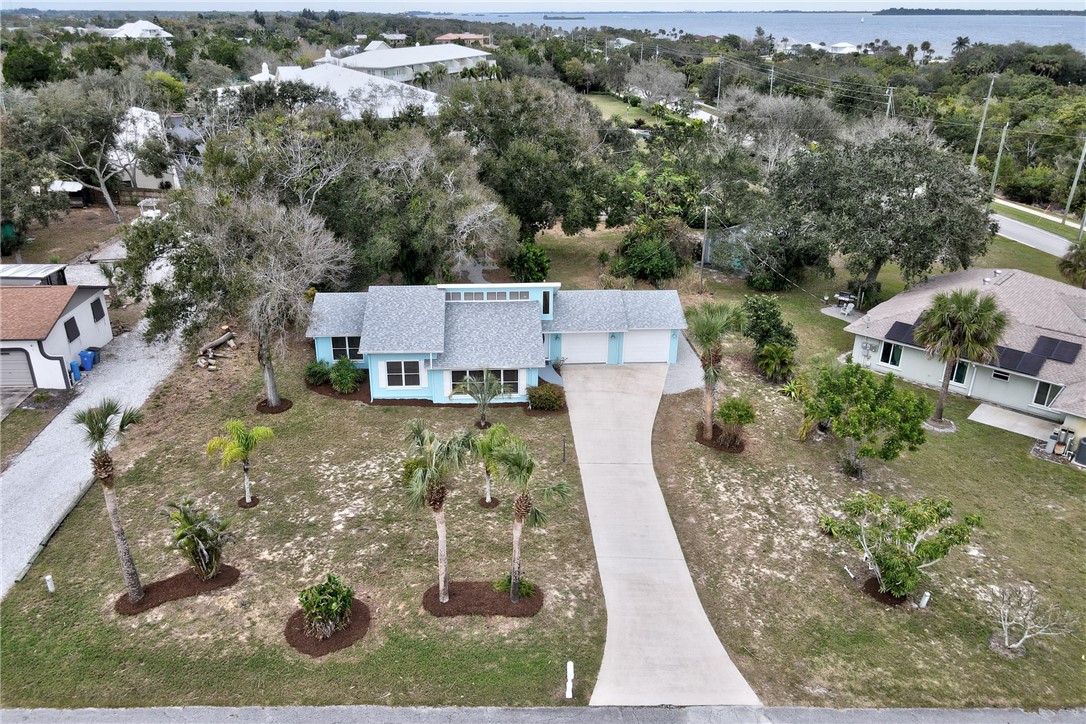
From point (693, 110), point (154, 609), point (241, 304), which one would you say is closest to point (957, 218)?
point (241, 304)

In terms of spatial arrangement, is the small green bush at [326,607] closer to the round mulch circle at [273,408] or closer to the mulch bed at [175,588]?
the mulch bed at [175,588]

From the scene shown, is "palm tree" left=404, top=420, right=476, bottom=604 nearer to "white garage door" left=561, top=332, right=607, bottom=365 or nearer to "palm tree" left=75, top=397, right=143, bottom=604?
"palm tree" left=75, top=397, right=143, bottom=604

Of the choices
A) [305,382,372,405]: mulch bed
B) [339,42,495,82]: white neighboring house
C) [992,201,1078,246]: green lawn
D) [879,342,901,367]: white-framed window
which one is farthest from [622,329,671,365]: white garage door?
[339,42,495,82]: white neighboring house

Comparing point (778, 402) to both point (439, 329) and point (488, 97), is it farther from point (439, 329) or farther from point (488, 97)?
point (488, 97)

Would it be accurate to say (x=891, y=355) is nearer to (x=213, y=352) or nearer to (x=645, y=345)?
(x=645, y=345)

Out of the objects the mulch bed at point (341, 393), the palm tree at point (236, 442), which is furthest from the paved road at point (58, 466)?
the mulch bed at point (341, 393)
